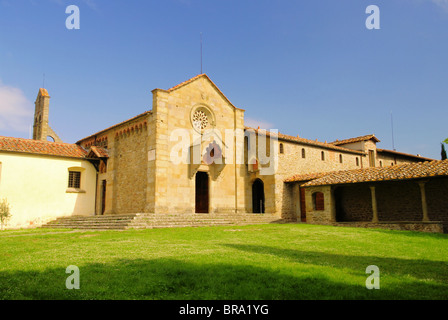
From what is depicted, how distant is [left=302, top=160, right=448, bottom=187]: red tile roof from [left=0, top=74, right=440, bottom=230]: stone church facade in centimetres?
201


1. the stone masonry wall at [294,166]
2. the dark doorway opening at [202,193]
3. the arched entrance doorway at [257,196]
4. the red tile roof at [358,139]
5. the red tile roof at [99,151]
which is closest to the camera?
the dark doorway opening at [202,193]

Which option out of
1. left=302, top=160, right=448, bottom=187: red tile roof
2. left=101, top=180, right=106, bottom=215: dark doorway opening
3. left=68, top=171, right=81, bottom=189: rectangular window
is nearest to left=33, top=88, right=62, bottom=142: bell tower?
left=68, top=171, right=81, bottom=189: rectangular window

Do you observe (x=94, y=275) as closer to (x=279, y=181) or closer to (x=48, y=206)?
(x=48, y=206)

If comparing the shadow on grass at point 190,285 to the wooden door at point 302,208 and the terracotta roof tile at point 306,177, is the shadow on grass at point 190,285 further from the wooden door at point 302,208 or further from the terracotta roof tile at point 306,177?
the wooden door at point 302,208

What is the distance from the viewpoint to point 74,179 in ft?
88.4

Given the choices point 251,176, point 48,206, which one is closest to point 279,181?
point 251,176

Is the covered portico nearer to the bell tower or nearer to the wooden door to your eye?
the wooden door

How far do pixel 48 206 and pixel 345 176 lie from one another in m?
21.1

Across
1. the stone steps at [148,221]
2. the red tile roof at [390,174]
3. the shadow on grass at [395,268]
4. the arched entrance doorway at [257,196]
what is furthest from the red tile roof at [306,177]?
the shadow on grass at [395,268]

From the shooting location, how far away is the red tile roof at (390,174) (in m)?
20.5

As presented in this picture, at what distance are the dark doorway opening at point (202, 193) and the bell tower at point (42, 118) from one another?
19115mm

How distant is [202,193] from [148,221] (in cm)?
719

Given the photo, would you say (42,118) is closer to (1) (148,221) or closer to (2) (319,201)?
(1) (148,221)

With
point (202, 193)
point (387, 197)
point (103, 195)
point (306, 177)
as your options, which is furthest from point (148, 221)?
point (387, 197)
